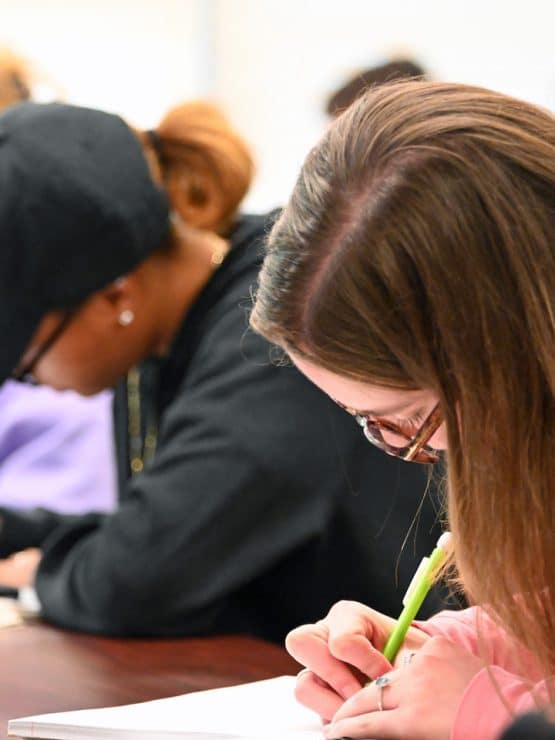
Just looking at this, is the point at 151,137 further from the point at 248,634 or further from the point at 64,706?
the point at 64,706

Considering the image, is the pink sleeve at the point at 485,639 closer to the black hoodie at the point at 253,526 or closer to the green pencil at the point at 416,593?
the green pencil at the point at 416,593

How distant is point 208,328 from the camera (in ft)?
4.93

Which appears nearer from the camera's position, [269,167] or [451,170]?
[451,170]

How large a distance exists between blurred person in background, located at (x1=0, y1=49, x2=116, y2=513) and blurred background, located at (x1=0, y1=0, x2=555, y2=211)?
0.51 metres

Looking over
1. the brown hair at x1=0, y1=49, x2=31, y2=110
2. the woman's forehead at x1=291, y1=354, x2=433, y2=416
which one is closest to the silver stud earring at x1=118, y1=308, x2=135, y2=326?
the brown hair at x1=0, y1=49, x2=31, y2=110

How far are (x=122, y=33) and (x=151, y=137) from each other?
127cm

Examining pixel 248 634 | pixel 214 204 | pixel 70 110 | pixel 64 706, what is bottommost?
pixel 248 634

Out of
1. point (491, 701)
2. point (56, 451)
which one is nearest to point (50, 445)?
point (56, 451)

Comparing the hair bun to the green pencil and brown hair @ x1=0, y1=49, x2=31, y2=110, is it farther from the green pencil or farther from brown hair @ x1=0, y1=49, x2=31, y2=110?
the green pencil

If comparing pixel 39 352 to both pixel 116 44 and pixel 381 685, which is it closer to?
pixel 381 685

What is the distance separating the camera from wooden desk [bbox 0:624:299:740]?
1016 mm

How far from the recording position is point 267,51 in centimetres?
245

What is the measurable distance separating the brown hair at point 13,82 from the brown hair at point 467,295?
1298 millimetres

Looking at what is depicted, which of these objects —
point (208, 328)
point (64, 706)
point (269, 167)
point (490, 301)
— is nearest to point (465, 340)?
point (490, 301)
